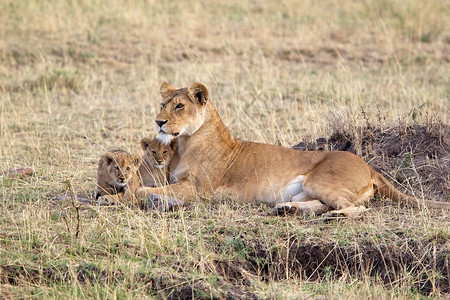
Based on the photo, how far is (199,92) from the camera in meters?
6.97

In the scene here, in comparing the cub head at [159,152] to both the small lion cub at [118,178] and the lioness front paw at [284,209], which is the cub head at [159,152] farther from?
the lioness front paw at [284,209]

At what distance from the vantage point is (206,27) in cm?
1516

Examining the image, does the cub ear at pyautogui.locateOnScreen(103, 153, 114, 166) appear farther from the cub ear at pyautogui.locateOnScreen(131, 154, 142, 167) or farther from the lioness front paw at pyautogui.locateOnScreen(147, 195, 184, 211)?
the lioness front paw at pyautogui.locateOnScreen(147, 195, 184, 211)

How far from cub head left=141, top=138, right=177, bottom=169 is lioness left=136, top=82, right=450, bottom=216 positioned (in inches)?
4.4

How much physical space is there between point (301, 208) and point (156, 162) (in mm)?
1568

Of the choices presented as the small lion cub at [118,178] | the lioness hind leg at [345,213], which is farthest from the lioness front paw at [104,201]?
the lioness hind leg at [345,213]

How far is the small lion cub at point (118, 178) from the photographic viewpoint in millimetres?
6719

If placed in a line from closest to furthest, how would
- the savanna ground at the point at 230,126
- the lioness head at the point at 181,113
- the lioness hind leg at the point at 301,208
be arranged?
the savanna ground at the point at 230,126, the lioness hind leg at the point at 301,208, the lioness head at the point at 181,113

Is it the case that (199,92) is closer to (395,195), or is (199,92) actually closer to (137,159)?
(137,159)

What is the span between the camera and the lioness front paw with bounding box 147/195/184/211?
6.56m

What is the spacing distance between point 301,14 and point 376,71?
12.2 ft

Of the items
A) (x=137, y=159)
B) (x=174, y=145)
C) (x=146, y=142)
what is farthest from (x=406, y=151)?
(x=137, y=159)

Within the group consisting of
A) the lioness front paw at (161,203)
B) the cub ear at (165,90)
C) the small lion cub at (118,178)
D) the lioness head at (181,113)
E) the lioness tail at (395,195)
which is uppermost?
the cub ear at (165,90)

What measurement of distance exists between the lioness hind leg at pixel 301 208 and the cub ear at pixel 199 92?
132cm
